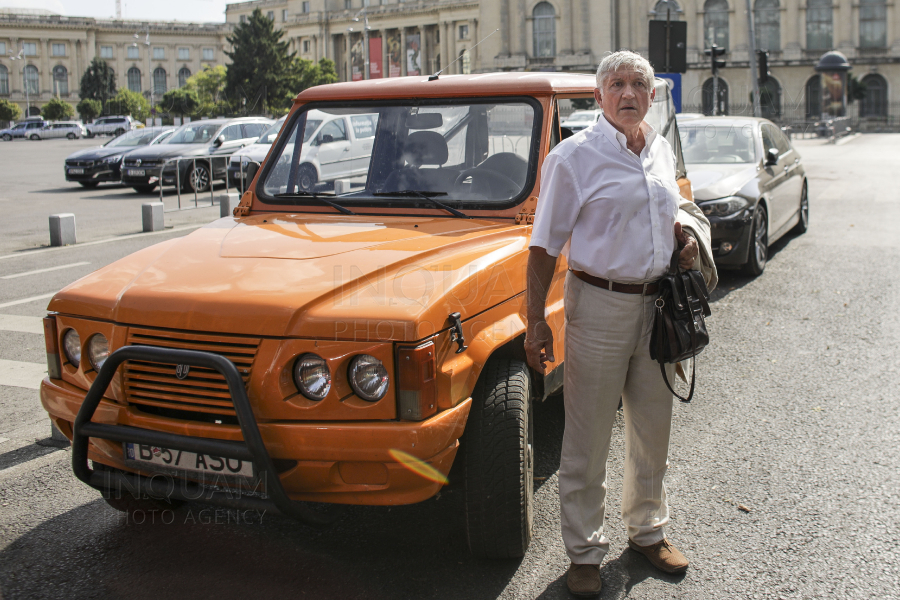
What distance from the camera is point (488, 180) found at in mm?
4203

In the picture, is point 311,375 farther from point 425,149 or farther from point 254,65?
point 254,65

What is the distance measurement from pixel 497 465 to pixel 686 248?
42.2 inches

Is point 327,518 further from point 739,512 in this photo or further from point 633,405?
point 739,512

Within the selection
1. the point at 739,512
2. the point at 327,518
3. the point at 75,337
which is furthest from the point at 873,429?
the point at 75,337

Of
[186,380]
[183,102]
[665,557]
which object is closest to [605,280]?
[665,557]

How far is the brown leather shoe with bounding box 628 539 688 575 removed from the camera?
3.34 metres

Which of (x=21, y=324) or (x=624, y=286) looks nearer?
(x=624, y=286)

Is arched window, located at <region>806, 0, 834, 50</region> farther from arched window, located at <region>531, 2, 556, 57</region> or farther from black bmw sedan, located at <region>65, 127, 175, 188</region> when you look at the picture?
black bmw sedan, located at <region>65, 127, 175, 188</region>

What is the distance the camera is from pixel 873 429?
4828 mm

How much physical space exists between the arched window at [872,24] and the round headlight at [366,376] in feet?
250

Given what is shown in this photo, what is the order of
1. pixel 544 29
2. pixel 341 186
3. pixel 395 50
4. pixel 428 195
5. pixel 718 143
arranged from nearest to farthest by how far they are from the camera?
pixel 428 195, pixel 341 186, pixel 718 143, pixel 544 29, pixel 395 50

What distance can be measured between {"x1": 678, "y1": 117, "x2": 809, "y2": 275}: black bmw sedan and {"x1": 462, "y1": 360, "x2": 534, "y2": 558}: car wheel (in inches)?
232

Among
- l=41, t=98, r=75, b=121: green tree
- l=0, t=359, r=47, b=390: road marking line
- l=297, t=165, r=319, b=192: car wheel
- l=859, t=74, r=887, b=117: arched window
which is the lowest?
l=0, t=359, r=47, b=390: road marking line

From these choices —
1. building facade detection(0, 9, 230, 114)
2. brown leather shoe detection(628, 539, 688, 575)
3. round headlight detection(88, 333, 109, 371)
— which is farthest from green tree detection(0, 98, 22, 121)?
brown leather shoe detection(628, 539, 688, 575)
